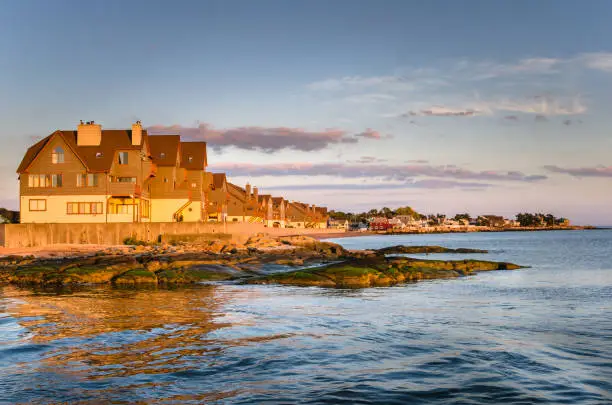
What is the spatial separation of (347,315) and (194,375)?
356 inches

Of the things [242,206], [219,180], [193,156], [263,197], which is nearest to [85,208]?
[193,156]

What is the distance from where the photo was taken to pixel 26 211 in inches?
2365

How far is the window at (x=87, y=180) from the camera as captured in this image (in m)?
60.2

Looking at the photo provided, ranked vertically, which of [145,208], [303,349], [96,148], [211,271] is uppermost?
[96,148]

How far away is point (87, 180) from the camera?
2371 inches

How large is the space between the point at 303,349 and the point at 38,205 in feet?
176

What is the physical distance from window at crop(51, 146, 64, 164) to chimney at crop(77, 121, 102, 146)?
2.94 metres

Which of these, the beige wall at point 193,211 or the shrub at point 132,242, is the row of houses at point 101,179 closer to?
the beige wall at point 193,211

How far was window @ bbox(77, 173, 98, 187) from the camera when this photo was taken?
60156 mm

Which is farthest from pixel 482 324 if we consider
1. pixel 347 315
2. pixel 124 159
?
pixel 124 159

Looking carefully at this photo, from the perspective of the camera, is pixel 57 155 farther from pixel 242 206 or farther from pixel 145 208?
pixel 242 206

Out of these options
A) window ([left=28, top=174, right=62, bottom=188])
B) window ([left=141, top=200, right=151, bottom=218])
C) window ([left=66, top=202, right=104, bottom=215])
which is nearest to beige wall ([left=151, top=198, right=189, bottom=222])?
window ([left=141, top=200, right=151, bottom=218])

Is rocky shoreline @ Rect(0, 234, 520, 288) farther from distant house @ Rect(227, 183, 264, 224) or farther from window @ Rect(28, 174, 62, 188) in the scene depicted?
distant house @ Rect(227, 183, 264, 224)

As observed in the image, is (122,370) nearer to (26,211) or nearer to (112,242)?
(112,242)
